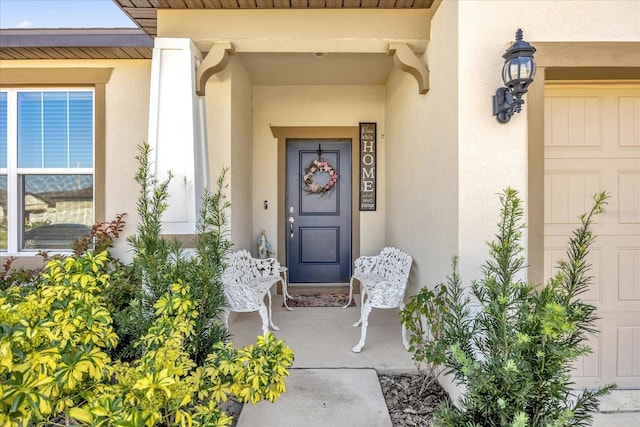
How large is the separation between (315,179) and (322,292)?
1.63 metres

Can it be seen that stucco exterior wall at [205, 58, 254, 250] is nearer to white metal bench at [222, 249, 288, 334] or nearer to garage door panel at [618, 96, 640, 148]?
white metal bench at [222, 249, 288, 334]

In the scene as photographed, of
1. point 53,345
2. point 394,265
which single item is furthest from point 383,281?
point 53,345

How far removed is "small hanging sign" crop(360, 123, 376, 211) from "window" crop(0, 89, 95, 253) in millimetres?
3238

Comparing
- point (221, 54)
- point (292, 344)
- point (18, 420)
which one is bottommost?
point (292, 344)

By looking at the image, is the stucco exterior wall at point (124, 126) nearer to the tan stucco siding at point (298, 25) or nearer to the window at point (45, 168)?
the window at point (45, 168)

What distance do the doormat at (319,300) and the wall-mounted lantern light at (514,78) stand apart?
297 cm

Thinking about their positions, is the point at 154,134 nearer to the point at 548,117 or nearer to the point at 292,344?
the point at 292,344

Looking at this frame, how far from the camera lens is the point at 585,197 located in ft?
8.55

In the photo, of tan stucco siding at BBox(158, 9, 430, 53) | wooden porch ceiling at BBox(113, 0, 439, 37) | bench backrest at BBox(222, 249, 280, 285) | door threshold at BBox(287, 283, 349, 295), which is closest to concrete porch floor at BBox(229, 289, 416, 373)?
bench backrest at BBox(222, 249, 280, 285)

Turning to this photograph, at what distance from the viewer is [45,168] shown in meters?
3.82

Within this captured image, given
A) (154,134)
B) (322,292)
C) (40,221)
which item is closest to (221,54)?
(154,134)

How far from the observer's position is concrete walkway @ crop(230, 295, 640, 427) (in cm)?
218

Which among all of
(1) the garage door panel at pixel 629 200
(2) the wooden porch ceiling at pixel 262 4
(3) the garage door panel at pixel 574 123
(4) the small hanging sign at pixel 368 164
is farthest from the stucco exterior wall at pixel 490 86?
(4) the small hanging sign at pixel 368 164

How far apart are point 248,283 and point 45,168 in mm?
2470
